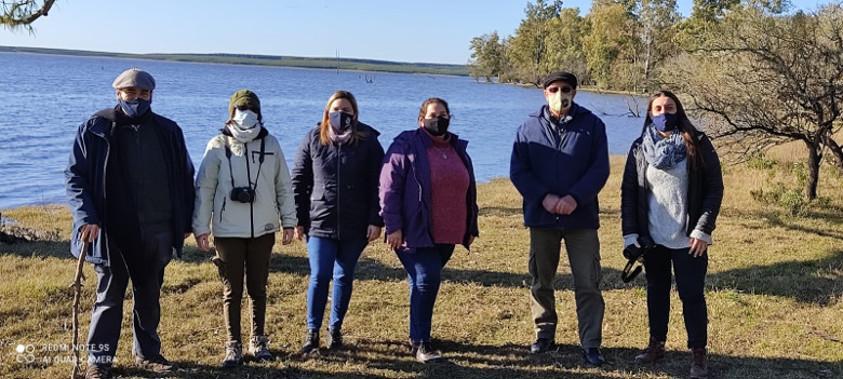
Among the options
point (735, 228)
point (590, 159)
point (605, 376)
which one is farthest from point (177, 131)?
point (735, 228)

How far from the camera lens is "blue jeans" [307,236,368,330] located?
475 centimetres

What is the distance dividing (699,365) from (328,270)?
2.54 meters

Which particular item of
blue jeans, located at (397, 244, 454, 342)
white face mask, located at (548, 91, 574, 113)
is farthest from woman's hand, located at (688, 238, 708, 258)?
blue jeans, located at (397, 244, 454, 342)

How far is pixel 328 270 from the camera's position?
479cm

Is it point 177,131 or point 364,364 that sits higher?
point 177,131

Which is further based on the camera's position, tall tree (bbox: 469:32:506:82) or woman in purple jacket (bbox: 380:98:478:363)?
tall tree (bbox: 469:32:506:82)

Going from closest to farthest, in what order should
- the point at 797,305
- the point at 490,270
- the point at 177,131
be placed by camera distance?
1. the point at 177,131
2. the point at 797,305
3. the point at 490,270

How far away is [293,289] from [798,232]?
751 centimetres

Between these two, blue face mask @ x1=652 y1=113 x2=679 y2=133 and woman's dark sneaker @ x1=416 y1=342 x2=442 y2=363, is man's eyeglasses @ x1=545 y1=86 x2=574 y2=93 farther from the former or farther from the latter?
woman's dark sneaker @ x1=416 y1=342 x2=442 y2=363

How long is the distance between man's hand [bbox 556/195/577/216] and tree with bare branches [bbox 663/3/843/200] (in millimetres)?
6895

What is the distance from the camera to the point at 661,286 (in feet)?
15.6

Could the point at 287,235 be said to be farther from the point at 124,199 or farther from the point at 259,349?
the point at 124,199

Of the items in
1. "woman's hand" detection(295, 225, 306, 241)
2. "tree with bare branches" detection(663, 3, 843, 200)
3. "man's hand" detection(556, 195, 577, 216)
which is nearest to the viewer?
"man's hand" detection(556, 195, 577, 216)

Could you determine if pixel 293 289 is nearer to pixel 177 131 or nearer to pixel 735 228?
pixel 177 131
